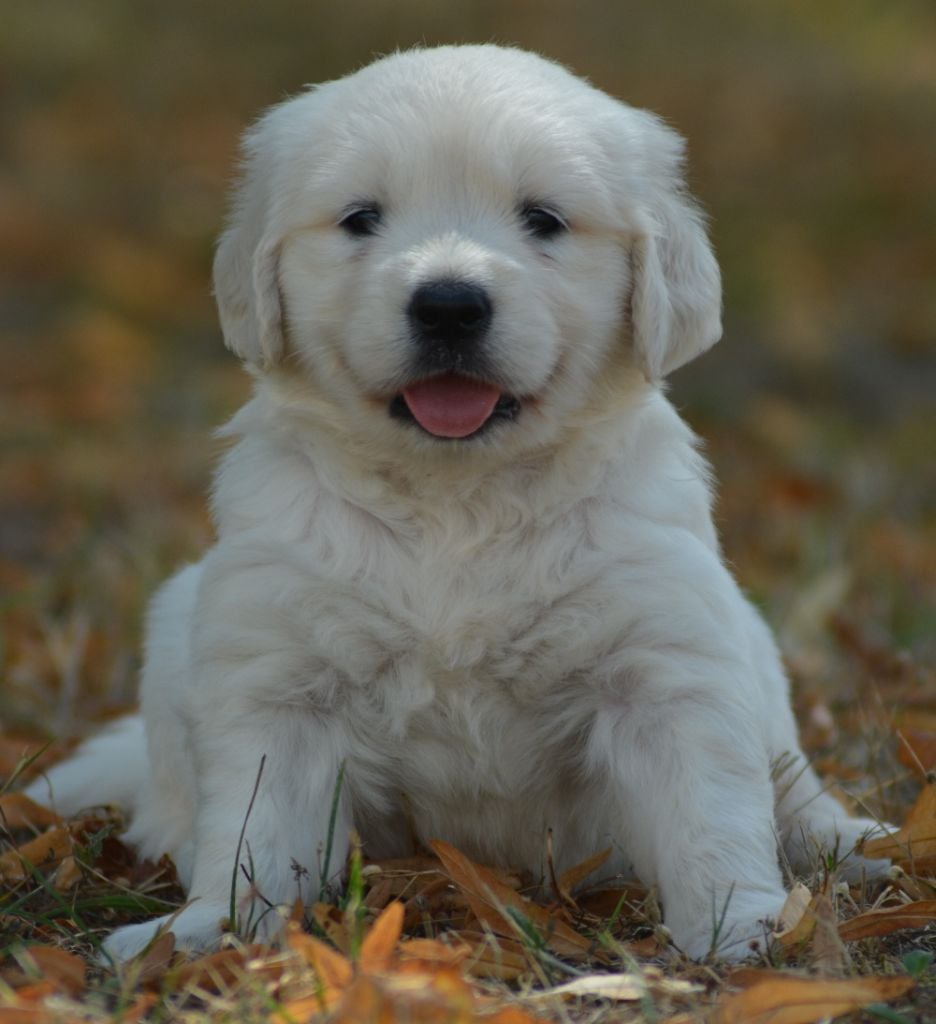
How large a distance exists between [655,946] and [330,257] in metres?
1.53

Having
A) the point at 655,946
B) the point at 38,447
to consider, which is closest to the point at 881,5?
the point at 38,447

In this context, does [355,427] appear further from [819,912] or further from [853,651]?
[853,651]

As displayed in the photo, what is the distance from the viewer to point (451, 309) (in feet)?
10.9

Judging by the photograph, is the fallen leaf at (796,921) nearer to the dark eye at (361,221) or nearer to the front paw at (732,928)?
the front paw at (732,928)

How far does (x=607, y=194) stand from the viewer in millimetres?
3525

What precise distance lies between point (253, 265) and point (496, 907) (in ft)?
4.80

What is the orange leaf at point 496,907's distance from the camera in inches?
122

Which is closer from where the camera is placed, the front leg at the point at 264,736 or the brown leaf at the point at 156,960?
the brown leaf at the point at 156,960

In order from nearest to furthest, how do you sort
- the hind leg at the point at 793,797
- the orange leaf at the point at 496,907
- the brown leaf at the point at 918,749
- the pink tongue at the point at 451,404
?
the orange leaf at the point at 496,907
the pink tongue at the point at 451,404
the hind leg at the point at 793,797
the brown leaf at the point at 918,749

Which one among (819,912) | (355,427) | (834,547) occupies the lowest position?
(834,547)

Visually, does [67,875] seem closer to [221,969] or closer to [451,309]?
[221,969]

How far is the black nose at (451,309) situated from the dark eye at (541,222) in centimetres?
24

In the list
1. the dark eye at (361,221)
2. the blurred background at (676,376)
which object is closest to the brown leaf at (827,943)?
the dark eye at (361,221)

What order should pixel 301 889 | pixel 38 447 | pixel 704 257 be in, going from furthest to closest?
pixel 38 447, pixel 704 257, pixel 301 889
